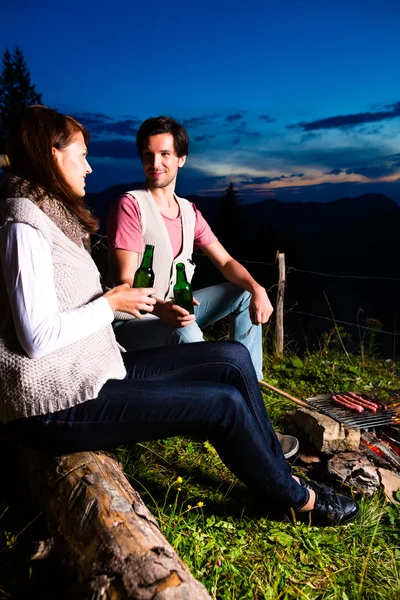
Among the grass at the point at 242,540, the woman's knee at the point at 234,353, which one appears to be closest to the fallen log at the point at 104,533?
the grass at the point at 242,540

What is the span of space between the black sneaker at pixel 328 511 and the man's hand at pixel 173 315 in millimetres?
1023

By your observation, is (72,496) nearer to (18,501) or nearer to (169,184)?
(18,501)

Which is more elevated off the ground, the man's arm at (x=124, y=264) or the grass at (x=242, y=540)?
the man's arm at (x=124, y=264)

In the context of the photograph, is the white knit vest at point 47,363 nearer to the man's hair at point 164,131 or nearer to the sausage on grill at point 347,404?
the man's hair at point 164,131

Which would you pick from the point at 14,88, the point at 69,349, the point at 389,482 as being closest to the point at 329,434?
the point at 389,482

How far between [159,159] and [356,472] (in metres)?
2.17

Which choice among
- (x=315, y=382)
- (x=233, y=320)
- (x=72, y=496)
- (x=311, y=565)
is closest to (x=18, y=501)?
(x=72, y=496)

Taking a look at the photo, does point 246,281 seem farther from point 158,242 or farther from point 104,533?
point 104,533

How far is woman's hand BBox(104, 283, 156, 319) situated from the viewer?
76.6 inches

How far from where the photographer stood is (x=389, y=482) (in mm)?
2807

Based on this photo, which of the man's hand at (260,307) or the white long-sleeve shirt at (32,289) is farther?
the man's hand at (260,307)

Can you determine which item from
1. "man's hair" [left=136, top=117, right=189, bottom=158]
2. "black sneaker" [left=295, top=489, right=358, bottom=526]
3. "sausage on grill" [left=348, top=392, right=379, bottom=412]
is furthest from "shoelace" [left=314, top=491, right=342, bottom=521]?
"man's hair" [left=136, top=117, right=189, bottom=158]

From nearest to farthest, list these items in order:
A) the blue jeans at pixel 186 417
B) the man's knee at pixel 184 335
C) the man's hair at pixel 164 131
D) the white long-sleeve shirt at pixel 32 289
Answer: the white long-sleeve shirt at pixel 32 289 → the blue jeans at pixel 186 417 → the man's knee at pixel 184 335 → the man's hair at pixel 164 131

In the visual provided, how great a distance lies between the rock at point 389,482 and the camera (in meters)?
2.72
